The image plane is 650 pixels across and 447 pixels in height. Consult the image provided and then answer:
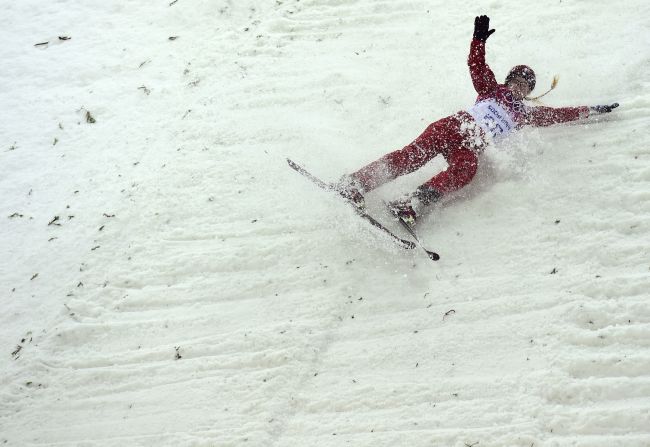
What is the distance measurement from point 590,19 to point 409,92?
1.77 meters

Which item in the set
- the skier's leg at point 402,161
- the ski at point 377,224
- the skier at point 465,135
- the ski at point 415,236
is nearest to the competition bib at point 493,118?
the skier at point 465,135

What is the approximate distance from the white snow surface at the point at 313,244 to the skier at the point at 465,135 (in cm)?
18

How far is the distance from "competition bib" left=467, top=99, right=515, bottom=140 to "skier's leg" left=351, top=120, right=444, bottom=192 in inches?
10.8

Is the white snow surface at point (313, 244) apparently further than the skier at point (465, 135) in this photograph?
No

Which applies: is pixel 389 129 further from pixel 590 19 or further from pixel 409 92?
pixel 590 19

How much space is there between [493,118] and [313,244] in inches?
60.8

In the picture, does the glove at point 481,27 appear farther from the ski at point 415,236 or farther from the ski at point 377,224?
the ski at point 377,224

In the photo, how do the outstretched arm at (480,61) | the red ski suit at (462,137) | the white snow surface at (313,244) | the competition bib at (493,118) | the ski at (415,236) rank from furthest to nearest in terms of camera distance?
the outstretched arm at (480,61), the competition bib at (493,118), the red ski suit at (462,137), the ski at (415,236), the white snow surface at (313,244)

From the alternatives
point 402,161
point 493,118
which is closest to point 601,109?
point 493,118

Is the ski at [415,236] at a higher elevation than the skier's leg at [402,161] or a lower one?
lower

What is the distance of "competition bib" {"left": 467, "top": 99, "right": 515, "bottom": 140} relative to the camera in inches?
152

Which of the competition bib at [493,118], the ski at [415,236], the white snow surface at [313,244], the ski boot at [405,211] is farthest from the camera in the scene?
the competition bib at [493,118]

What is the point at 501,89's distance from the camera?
4078 millimetres

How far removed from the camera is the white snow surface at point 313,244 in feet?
9.89
